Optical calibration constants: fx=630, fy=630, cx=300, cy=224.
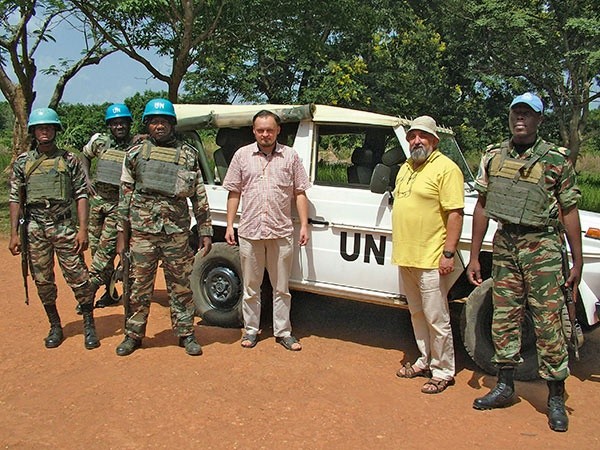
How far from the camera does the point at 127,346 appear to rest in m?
4.98

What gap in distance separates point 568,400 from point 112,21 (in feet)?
31.4

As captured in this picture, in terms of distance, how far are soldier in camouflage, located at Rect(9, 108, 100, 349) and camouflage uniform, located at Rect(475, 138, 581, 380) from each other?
126 inches

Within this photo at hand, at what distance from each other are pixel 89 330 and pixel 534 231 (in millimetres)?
3543

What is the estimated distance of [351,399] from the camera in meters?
4.21

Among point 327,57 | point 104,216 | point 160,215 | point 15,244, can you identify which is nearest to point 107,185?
point 104,216

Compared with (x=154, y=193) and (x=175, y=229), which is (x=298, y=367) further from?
(x=154, y=193)

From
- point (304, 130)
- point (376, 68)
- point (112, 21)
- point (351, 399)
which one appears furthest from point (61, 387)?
point (376, 68)

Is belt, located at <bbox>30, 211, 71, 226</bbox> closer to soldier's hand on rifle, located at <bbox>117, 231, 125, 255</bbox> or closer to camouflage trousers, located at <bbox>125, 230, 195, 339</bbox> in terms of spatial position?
soldier's hand on rifle, located at <bbox>117, 231, 125, 255</bbox>

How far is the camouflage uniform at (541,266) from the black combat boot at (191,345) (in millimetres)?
2305

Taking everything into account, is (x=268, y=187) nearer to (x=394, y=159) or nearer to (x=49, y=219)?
(x=394, y=159)

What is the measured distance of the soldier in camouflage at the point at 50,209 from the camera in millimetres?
4984

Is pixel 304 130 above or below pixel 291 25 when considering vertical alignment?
below

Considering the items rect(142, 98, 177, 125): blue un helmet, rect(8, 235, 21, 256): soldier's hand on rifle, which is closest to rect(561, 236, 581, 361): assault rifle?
rect(142, 98, 177, 125): blue un helmet

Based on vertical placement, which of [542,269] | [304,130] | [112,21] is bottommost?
[542,269]
